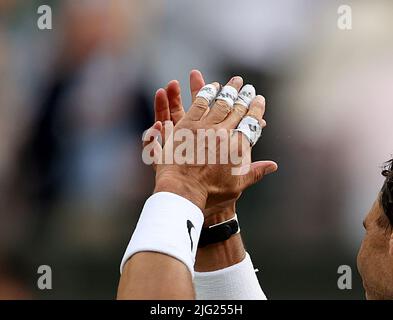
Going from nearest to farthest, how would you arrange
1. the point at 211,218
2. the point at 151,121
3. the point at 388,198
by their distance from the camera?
the point at 388,198 → the point at 211,218 → the point at 151,121

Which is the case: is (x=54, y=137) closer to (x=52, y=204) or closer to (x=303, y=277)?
(x=52, y=204)

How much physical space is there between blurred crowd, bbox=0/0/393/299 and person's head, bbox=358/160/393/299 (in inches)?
78.5

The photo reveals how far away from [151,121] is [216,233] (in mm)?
2129

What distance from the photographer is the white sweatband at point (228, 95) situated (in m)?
1.15

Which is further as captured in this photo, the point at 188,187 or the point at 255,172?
the point at 255,172

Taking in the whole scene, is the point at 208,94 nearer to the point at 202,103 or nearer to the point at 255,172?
the point at 202,103

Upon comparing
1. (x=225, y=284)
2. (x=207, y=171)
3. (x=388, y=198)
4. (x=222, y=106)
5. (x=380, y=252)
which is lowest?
(x=225, y=284)

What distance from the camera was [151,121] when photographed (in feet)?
11.8

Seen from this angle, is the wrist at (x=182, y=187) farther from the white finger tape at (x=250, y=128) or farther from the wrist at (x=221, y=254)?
the wrist at (x=221, y=254)

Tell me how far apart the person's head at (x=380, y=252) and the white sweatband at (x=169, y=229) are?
44cm

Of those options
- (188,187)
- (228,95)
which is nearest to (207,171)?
(188,187)

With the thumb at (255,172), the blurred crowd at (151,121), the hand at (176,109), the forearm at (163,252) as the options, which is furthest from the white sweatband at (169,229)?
the blurred crowd at (151,121)
